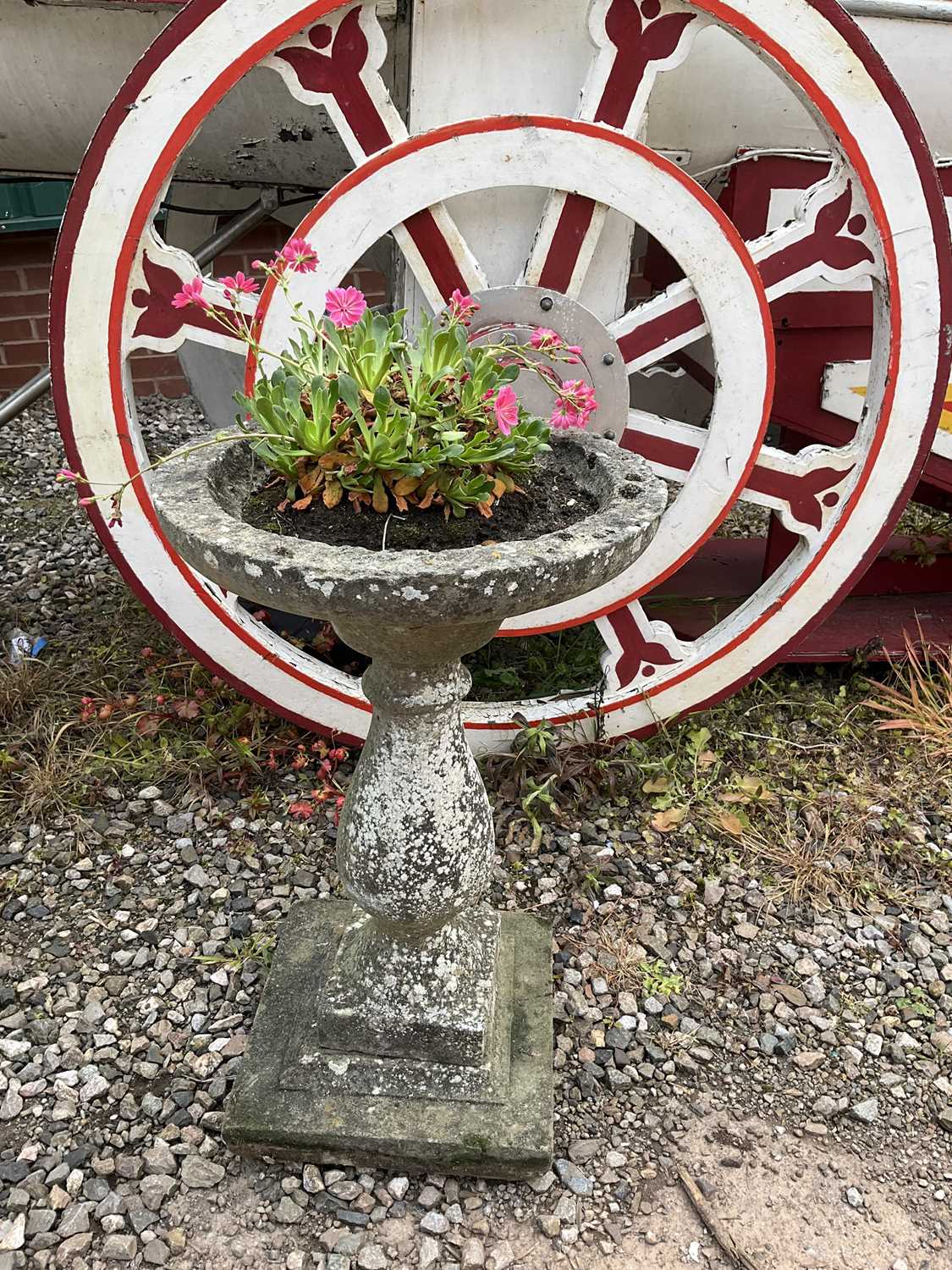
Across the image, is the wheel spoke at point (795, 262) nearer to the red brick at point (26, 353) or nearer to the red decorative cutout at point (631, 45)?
the red decorative cutout at point (631, 45)

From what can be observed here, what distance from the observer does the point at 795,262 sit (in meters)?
2.02

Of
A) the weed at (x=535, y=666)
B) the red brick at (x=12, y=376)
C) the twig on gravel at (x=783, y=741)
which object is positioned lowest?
the twig on gravel at (x=783, y=741)

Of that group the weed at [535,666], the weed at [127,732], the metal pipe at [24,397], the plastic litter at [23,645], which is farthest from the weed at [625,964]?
the metal pipe at [24,397]

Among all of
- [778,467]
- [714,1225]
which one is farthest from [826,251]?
[714,1225]

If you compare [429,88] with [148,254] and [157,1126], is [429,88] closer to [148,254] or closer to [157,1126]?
[148,254]

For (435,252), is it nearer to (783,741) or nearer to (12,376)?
(783,741)

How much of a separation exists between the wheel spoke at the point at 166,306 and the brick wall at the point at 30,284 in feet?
8.47

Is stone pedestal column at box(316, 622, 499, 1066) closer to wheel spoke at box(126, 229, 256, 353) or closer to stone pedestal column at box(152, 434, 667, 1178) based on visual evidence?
stone pedestal column at box(152, 434, 667, 1178)

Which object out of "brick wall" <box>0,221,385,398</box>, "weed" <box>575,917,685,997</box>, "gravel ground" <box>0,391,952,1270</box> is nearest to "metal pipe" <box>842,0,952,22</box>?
"gravel ground" <box>0,391,952,1270</box>

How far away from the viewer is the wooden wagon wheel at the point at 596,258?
1.79 metres

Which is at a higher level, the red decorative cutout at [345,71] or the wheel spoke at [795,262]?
the red decorative cutout at [345,71]

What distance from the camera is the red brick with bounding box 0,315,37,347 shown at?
14.8 ft

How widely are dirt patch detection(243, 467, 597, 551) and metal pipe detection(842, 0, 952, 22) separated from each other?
1.34 meters

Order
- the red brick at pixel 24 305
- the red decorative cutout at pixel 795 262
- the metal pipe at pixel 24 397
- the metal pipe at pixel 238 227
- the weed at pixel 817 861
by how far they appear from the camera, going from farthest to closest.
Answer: the red brick at pixel 24 305, the metal pipe at pixel 238 227, the metal pipe at pixel 24 397, the weed at pixel 817 861, the red decorative cutout at pixel 795 262
